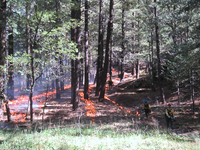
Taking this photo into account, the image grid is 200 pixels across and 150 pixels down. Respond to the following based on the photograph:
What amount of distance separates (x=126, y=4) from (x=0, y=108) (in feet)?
45.3

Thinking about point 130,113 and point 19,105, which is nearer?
point 130,113

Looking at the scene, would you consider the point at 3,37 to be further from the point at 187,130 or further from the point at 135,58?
the point at 135,58

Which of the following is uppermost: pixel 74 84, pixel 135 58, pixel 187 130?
pixel 135 58

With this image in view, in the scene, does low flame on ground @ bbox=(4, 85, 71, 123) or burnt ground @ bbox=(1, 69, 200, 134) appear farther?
low flame on ground @ bbox=(4, 85, 71, 123)

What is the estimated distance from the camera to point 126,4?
1584cm

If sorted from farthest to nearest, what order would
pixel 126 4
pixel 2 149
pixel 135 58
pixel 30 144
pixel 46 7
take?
pixel 135 58 → pixel 126 4 → pixel 46 7 → pixel 30 144 → pixel 2 149

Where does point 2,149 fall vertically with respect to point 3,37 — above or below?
below

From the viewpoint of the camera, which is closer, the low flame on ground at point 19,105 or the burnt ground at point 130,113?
the burnt ground at point 130,113

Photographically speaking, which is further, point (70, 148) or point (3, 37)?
point (3, 37)

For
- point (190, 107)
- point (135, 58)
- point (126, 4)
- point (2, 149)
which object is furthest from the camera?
point (135, 58)

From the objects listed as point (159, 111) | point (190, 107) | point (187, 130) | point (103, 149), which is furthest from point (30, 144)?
point (190, 107)

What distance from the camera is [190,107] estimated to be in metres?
13.9

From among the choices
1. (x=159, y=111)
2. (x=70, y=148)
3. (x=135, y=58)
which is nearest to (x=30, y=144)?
(x=70, y=148)

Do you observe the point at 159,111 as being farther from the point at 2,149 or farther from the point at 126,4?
the point at 2,149
